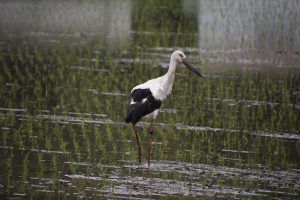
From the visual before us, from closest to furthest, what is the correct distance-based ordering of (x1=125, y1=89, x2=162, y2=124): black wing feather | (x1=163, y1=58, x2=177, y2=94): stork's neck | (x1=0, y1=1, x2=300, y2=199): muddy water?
(x1=0, y1=1, x2=300, y2=199): muddy water < (x1=125, y1=89, x2=162, y2=124): black wing feather < (x1=163, y1=58, x2=177, y2=94): stork's neck

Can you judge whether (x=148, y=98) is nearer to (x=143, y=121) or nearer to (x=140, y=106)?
(x=140, y=106)

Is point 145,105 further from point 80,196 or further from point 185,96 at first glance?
point 185,96

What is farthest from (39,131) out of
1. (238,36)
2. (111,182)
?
(238,36)

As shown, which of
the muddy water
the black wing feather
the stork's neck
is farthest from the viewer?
the stork's neck

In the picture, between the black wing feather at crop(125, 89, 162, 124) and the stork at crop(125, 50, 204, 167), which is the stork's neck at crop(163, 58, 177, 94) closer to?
the stork at crop(125, 50, 204, 167)

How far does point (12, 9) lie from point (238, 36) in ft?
30.3

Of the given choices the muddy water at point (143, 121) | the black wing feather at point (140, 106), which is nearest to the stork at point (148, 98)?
the black wing feather at point (140, 106)

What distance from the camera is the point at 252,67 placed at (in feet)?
62.2

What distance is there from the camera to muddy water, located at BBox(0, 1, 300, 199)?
9477 mm

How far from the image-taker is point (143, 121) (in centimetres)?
1349

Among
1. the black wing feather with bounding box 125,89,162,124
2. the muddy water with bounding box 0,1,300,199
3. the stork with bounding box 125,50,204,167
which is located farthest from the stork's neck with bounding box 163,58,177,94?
the muddy water with bounding box 0,1,300,199

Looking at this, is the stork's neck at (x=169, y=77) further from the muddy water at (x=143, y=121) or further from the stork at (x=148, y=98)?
the muddy water at (x=143, y=121)

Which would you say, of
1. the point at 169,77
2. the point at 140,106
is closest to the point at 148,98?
the point at 140,106

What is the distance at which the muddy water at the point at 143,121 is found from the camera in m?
9.48
